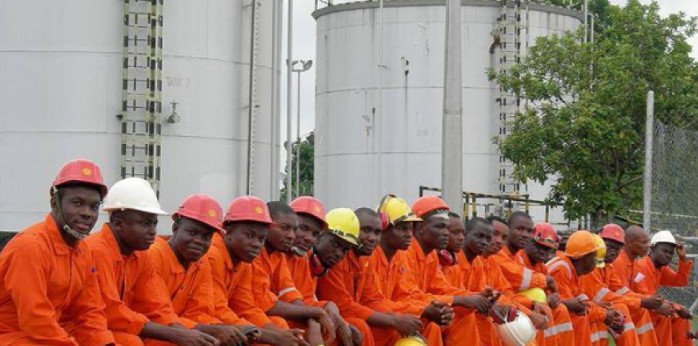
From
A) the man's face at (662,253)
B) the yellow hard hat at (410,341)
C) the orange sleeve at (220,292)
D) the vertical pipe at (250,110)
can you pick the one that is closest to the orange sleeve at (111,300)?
the orange sleeve at (220,292)

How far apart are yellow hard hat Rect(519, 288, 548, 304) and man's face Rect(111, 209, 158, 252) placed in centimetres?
585

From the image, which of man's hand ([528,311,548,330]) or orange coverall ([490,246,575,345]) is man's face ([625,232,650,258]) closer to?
orange coverall ([490,246,575,345])

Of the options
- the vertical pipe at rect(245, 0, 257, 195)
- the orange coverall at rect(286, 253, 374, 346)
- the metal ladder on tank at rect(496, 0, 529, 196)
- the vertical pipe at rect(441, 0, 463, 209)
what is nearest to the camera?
the orange coverall at rect(286, 253, 374, 346)

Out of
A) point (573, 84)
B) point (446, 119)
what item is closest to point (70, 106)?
point (446, 119)

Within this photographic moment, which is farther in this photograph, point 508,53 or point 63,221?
point 508,53

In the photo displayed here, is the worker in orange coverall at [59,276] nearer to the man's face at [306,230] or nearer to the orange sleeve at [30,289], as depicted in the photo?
the orange sleeve at [30,289]

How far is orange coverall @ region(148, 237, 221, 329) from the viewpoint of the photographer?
8.55 m

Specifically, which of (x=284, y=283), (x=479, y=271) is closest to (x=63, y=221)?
(x=284, y=283)

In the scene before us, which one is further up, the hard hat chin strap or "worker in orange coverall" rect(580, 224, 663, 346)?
the hard hat chin strap

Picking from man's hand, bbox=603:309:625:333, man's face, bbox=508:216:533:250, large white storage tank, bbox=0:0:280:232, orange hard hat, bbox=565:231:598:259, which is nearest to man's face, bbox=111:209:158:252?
man's face, bbox=508:216:533:250

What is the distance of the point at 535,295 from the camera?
13.1 metres

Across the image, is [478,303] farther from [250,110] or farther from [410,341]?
[250,110]

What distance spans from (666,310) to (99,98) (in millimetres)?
9275

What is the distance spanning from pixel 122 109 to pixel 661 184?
25.8 feet
